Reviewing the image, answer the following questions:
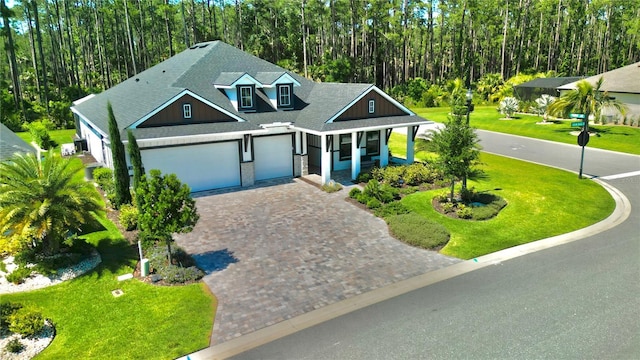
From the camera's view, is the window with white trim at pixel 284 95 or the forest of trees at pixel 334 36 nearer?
the window with white trim at pixel 284 95

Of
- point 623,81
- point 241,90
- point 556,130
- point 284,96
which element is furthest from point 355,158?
point 623,81

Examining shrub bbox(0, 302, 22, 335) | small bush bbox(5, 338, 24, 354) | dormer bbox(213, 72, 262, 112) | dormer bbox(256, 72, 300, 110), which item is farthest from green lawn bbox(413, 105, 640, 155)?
small bush bbox(5, 338, 24, 354)

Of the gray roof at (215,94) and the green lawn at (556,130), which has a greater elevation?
the gray roof at (215,94)

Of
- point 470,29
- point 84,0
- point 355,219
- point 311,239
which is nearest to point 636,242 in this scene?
point 355,219

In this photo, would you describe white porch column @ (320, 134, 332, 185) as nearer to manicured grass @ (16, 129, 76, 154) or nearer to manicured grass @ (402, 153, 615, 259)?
manicured grass @ (402, 153, 615, 259)

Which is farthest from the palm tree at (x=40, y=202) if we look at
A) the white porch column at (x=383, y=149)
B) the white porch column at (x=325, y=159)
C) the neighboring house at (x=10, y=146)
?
the white porch column at (x=383, y=149)

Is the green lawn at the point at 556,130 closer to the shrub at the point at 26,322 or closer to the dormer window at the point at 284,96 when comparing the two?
the dormer window at the point at 284,96

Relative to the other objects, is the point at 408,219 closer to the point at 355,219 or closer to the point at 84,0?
the point at 355,219
